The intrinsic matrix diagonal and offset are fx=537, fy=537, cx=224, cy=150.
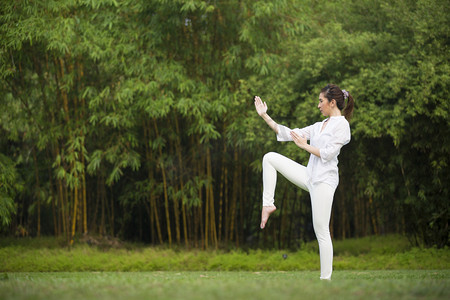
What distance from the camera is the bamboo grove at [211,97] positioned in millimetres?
7887

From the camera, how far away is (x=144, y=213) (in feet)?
36.5

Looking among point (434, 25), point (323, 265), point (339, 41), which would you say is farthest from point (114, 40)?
point (323, 265)

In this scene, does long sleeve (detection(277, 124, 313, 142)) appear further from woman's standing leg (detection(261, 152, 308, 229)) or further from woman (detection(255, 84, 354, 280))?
woman's standing leg (detection(261, 152, 308, 229))

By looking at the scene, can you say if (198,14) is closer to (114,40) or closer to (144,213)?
(114,40)

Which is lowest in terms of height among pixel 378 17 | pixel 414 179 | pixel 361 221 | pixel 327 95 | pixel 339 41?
pixel 361 221

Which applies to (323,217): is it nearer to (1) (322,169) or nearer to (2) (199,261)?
(1) (322,169)

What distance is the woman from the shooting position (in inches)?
152

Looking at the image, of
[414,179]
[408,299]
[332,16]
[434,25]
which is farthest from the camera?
[332,16]

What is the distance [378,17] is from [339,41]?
1249mm

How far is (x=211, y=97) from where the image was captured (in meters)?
8.87

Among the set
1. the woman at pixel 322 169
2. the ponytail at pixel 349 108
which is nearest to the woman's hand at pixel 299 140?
the woman at pixel 322 169

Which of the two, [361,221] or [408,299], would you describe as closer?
[408,299]

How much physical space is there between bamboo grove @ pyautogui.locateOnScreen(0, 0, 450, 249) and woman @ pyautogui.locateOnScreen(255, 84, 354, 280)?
375cm

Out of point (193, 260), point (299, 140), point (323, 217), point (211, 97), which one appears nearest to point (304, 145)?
point (299, 140)
